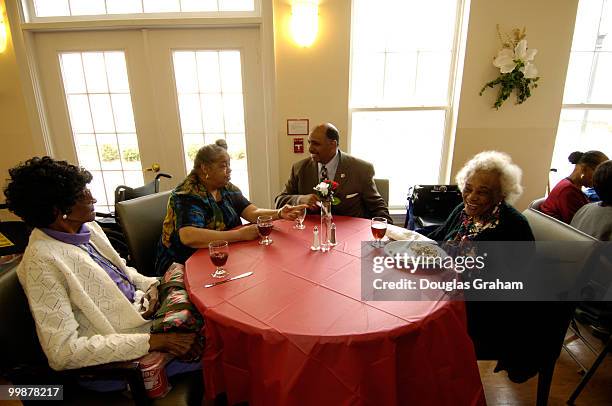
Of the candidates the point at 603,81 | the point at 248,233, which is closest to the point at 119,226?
the point at 248,233

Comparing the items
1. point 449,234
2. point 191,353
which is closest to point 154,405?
point 191,353

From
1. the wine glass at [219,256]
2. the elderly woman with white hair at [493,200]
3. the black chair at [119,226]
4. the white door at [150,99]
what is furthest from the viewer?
the white door at [150,99]

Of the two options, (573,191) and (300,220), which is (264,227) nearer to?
(300,220)

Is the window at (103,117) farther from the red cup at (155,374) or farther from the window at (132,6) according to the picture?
the red cup at (155,374)

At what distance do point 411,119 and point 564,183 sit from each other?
1.45 m

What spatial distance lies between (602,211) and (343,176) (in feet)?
4.95

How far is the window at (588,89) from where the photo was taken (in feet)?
9.58

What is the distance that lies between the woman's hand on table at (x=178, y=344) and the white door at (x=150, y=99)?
7.29 ft

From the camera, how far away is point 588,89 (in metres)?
3.09

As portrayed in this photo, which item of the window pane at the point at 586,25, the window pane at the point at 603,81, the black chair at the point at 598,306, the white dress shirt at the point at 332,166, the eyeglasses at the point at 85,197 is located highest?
the window pane at the point at 586,25

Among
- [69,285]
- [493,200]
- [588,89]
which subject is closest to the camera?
[69,285]

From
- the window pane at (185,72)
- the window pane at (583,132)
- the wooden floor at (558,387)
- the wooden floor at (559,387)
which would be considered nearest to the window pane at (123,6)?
the window pane at (185,72)

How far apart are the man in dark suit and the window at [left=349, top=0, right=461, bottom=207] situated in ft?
3.20

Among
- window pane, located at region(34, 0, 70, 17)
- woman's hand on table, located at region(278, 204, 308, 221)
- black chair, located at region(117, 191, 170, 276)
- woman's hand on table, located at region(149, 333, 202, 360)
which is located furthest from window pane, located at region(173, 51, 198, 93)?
woman's hand on table, located at region(149, 333, 202, 360)
